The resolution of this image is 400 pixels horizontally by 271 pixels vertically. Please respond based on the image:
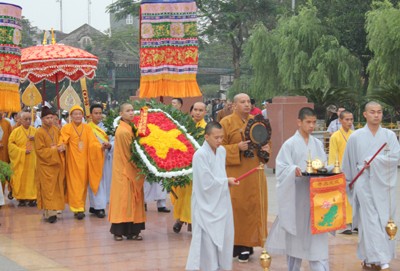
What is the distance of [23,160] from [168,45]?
3469 mm

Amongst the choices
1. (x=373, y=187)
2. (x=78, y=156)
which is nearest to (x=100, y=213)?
(x=78, y=156)

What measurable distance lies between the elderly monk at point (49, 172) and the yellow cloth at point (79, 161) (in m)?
0.16

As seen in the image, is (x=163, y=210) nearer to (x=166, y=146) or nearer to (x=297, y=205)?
(x=166, y=146)

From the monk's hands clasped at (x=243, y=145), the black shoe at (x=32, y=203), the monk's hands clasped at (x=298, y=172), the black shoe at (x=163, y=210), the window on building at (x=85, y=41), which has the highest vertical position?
the window on building at (x=85, y=41)

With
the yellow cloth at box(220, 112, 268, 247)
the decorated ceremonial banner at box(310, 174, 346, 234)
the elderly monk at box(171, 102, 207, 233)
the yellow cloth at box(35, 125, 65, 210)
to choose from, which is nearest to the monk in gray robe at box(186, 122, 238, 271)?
the decorated ceremonial banner at box(310, 174, 346, 234)

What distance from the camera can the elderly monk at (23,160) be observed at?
14000 millimetres

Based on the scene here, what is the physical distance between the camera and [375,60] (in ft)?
81.3

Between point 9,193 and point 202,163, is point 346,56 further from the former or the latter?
point 202,163

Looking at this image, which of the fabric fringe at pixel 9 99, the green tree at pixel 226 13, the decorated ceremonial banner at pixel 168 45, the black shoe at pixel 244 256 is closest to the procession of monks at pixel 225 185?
the black shoe at pixel 244 256

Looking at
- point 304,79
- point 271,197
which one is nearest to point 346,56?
point 304,79

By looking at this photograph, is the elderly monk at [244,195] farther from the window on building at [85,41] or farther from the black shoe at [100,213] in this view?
the window on building at [85,41]

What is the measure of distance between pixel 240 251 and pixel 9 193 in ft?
24.2

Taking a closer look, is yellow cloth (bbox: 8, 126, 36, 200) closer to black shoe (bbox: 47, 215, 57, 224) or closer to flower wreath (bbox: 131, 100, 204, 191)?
black shoe (bbox: 47, 215, 57, 224)

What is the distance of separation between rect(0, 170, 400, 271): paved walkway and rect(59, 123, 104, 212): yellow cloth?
370 millimetres
